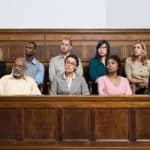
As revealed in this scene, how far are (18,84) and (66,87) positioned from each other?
0.55m

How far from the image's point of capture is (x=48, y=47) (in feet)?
22.2

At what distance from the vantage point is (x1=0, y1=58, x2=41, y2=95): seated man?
480cm

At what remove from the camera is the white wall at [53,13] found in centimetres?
712

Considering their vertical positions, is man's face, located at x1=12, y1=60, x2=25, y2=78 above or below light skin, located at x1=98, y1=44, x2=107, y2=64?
below

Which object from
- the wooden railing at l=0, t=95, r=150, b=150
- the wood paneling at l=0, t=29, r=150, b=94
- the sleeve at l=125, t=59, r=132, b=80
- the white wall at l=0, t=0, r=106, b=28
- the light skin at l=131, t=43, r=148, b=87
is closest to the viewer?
the wooden railing at l=0, t=95, r=150, b=150

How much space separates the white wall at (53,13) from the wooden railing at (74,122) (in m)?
2.92

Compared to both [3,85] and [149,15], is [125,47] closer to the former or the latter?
[149,15]

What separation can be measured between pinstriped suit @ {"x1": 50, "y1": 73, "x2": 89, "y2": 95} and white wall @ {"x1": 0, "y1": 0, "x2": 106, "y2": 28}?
7.97ft

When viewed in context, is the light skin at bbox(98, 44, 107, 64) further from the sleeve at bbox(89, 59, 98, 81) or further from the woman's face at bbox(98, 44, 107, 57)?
the sleeve at bbox(89, 59, 98, 81)

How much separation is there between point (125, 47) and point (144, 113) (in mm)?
2462

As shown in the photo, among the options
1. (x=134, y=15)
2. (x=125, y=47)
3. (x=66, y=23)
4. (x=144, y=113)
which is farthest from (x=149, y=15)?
(x=144, y=113)

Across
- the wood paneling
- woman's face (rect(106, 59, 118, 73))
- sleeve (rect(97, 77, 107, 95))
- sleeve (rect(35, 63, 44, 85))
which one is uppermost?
the wood paneling

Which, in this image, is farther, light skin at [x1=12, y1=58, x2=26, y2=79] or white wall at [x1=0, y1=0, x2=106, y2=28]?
white wall at [x1=0, y1=0, x2=106, y2=28]

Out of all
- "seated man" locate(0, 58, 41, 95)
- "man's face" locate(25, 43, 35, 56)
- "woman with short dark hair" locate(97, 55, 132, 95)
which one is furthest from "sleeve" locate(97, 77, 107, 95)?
"man's face" locate(25, 43, 35, 56)
